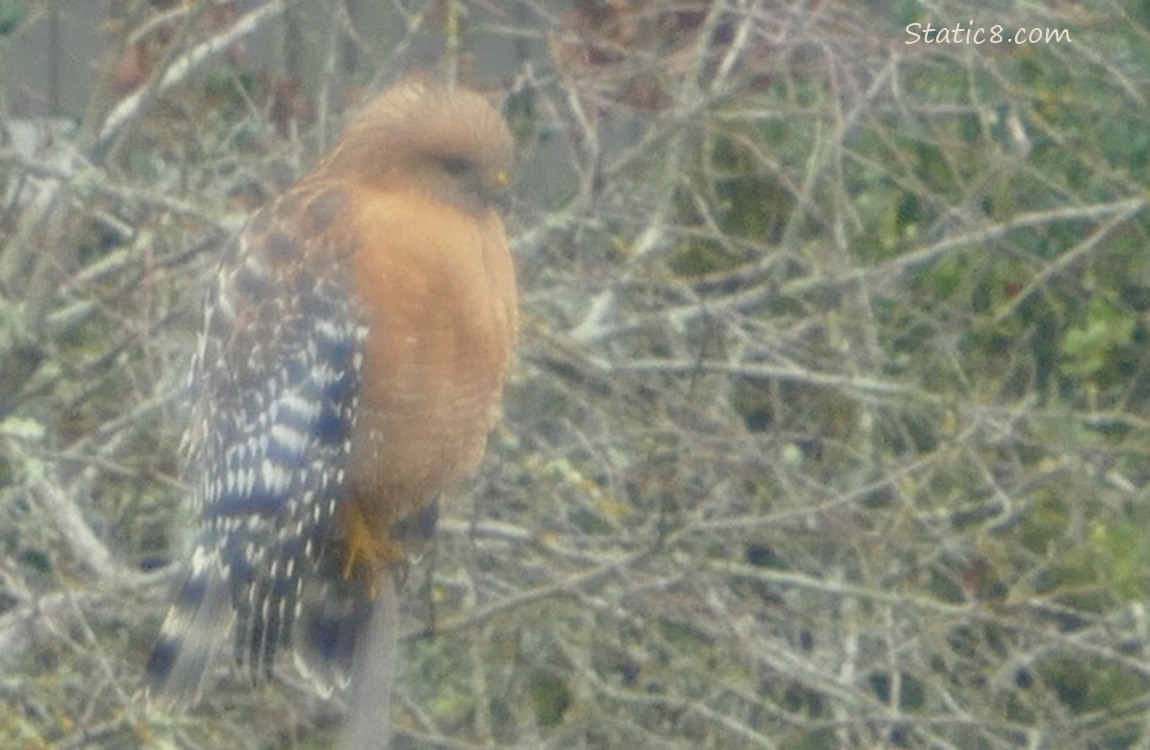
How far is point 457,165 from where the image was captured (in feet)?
10.4

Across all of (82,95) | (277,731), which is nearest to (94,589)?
(277,731)

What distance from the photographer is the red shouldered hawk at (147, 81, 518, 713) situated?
3123mm

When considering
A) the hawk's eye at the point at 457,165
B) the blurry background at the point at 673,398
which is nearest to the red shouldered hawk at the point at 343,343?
the hawk's eye at the point at 457,165

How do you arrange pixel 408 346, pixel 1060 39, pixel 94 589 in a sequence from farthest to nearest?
pixel 1060 39, pixel 94 589, pixel 408 346

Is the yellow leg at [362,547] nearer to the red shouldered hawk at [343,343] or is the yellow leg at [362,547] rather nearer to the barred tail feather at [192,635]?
the red shouldered hawk at [343,343]

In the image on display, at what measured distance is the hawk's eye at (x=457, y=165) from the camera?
3162mm

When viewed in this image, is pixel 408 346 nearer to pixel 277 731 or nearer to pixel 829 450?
pixel 277 731

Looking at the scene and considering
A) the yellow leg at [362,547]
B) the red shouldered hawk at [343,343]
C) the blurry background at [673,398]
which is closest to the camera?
the red shouldered hawk at [343,343]

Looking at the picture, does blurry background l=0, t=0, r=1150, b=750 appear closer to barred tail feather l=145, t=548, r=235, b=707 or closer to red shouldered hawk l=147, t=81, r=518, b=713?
red shouldered hawk l=147, t=81, r=518, b=713

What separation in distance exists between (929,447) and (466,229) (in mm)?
2523

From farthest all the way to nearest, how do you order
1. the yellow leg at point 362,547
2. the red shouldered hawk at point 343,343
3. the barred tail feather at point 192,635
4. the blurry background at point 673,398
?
the blurry background at point 673,398
the yellow leg at point 362,547
the red shouldered hawk at point 343,343
the barred tail feather at point 192,635

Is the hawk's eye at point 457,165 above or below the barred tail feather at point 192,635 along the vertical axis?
above

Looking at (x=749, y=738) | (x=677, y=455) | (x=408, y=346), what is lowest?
(x=749, y=738)

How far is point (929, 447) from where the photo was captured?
18.0 feet
